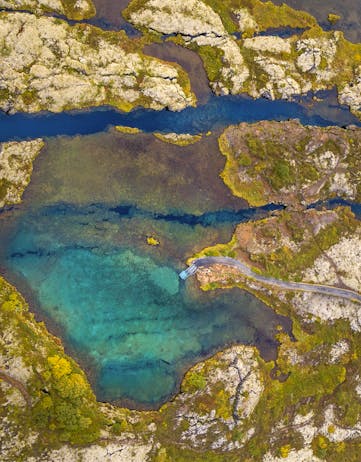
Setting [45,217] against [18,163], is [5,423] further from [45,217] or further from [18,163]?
[18,163]

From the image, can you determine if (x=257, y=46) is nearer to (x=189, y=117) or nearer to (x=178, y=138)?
(x=189, y=117)

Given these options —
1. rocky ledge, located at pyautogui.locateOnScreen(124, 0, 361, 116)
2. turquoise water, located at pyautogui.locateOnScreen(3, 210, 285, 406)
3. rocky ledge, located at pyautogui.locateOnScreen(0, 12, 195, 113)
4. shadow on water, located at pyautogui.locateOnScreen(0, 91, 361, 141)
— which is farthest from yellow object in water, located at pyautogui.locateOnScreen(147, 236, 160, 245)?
rocky ledge, located at pyautogui.locateOnScreen(124, 0, 361, 116)

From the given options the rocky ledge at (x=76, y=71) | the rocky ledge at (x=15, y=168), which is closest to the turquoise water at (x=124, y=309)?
the rocky ledge at (x=15, y=168)

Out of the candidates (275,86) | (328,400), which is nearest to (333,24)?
(275,86)

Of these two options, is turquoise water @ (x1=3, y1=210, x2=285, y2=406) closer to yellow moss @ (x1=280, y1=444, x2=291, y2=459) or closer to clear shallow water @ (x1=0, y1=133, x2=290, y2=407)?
clear shallow water @ (x1=0, y1=133, x2=290, y2=407)

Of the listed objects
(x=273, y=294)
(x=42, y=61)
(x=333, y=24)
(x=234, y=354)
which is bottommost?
(x=234, y=354)

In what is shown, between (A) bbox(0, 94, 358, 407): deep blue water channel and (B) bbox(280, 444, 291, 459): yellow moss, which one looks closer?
(A) bbox(0, 94, 358, 407): deep blue water channel

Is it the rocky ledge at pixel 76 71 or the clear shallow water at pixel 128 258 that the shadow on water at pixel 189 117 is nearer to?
the rocky ledge at pixel 76 71
